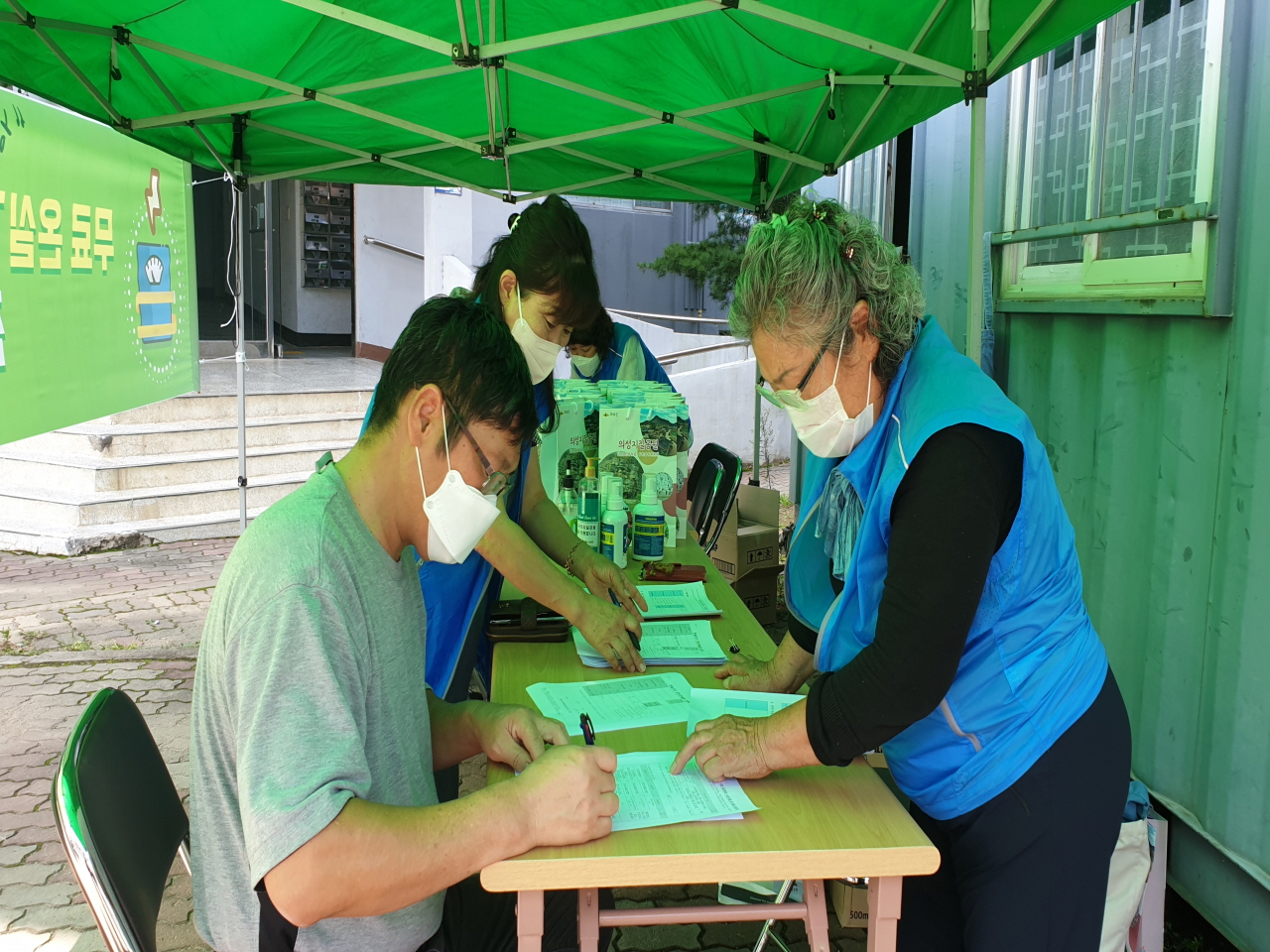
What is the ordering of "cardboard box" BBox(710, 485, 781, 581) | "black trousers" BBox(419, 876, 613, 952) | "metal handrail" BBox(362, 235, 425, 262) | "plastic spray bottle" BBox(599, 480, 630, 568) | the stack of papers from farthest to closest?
"metal handrail" BBox(362, 235, 425, 262)
"cardboard box" BBox(710, 485, 781, 581)
"plastic spray bottle" BBox(599, 480, 630, 568)
the stack of papers
"black trousers" BBox(419, 876, 613, 952)

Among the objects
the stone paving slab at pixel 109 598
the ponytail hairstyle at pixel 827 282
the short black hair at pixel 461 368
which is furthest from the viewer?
the stone paving slab at pixel 109 598

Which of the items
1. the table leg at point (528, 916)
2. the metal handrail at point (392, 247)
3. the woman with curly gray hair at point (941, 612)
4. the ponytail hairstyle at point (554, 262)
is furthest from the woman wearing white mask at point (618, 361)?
the metal handrail at point (392, 247)

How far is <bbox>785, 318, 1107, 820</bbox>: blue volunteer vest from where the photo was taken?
1.32 meters

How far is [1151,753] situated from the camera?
2.67 metres

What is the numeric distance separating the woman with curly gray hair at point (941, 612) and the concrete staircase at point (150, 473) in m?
6.28

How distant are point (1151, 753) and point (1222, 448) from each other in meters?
0.92

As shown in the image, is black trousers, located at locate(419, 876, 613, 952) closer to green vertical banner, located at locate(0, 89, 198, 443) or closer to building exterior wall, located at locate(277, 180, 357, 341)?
green vertical banner, located at locate(0, 89, 198, 443)

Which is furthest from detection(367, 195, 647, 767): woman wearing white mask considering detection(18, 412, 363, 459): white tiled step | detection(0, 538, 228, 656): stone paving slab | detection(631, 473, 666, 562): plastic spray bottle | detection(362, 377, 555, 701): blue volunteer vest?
detection(18, 412, 363, 459): white tiled step

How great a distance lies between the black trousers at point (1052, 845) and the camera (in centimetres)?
137

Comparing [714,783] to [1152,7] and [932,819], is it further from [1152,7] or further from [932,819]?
[1152,7]

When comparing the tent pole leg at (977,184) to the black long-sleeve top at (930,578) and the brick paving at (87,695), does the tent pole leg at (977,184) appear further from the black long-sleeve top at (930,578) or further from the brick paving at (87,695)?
the brick paving at (87,695)

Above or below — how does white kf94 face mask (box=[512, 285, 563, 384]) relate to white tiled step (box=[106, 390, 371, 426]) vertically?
above

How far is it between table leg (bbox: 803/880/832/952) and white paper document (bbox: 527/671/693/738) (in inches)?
13.8

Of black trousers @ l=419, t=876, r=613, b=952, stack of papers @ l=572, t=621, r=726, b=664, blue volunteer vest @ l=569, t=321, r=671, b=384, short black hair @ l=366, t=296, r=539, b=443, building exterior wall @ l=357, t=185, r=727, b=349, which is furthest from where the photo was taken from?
building exterior wall @ l=357, t=185, r=727, b=349
